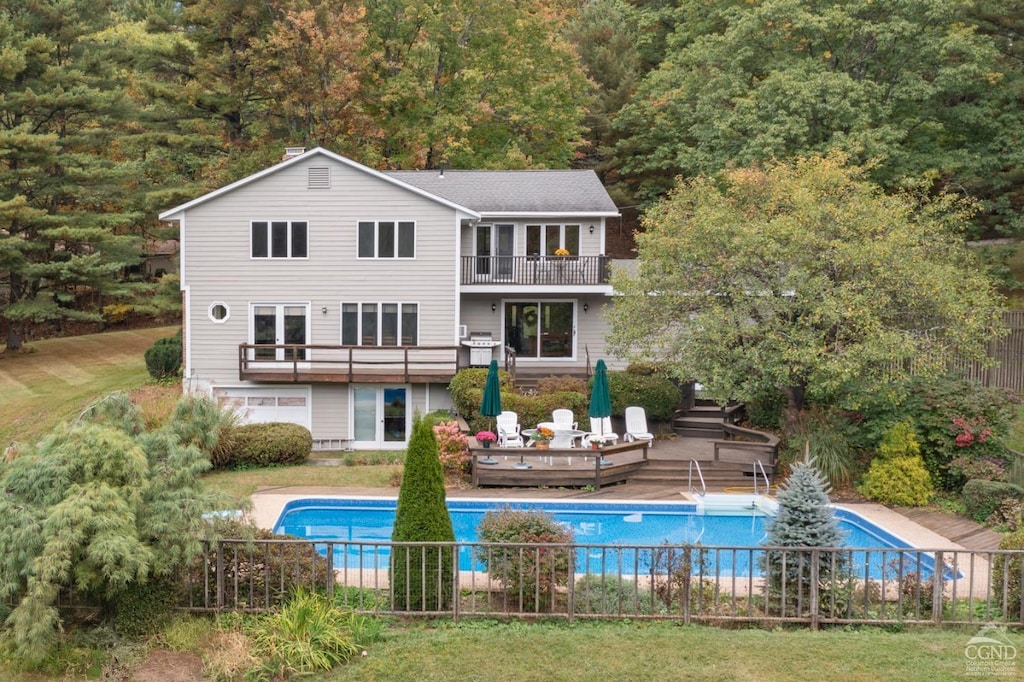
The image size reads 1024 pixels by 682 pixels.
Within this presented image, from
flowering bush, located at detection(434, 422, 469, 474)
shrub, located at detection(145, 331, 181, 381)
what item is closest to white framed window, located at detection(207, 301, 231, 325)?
shrub, located at detection(145, 331, 181, 381)

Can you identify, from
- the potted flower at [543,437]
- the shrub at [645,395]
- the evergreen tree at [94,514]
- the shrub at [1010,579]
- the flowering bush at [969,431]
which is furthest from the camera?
the shrub at [645,395]

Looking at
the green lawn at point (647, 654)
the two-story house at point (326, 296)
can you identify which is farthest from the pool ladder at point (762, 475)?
the two-story house at point (326, 296)

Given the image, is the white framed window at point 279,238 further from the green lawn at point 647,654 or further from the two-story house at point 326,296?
the green lawn at point 647,654

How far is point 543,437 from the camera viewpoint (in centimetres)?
1952

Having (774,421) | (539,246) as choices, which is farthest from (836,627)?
(539,246)

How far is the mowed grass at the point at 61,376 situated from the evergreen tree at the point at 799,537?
18.1 m

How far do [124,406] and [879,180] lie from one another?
2604cm

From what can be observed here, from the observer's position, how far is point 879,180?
29453 millimetres

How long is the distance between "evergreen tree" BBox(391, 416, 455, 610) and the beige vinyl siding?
45.3 ft

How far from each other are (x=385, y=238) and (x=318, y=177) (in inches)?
98.2

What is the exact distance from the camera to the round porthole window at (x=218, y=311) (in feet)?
80.5

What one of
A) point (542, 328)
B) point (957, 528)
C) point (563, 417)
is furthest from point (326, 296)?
point (957, 528)

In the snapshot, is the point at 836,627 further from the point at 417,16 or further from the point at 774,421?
the point at 417,16

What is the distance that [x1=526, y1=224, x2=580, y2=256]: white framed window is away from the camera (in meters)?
27.4
